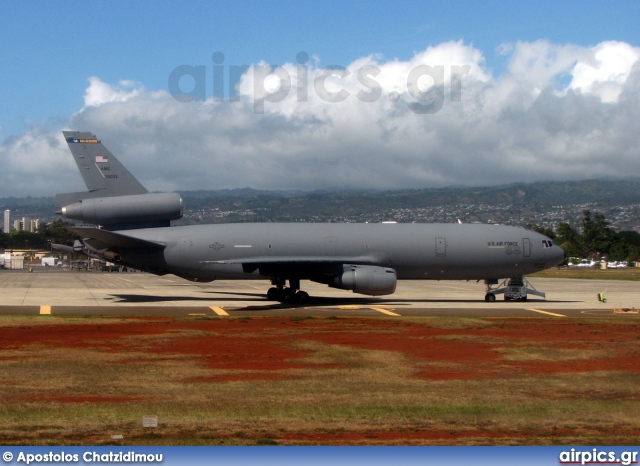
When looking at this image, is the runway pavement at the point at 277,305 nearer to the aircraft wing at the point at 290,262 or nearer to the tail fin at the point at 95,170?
the aircraft wing at the point at 290,262

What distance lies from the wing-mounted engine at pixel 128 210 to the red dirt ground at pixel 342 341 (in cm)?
1155

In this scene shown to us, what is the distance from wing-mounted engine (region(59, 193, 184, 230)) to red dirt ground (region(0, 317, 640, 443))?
37.9 ft

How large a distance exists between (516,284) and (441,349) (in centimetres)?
2157

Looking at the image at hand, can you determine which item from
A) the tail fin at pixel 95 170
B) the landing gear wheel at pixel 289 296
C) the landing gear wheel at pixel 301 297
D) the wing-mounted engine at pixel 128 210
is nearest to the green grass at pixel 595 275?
the landing gear wheel at pixel 301 297

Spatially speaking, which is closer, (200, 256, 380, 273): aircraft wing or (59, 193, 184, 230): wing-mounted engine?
(200, 256, 380, 273): aircraft wing

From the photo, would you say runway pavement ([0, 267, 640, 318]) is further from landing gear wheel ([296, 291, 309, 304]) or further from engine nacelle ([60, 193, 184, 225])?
engine nacelle ([60, 193, 184, 225])

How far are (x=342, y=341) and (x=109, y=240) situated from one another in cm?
1802

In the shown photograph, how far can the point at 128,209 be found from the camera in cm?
3844

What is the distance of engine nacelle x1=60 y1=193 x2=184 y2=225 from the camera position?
37688 mm

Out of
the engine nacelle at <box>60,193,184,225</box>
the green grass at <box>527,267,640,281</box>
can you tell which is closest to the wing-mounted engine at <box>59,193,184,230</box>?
the engine nacelle at <box>60,193,184,225</box>

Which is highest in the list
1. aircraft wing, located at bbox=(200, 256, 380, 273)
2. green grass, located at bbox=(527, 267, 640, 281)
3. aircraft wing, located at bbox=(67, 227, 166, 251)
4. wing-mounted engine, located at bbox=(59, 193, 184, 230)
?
wing-mounted engine, located at bbox=(59, 193, 184, 230)

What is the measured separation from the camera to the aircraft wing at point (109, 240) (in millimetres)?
35531

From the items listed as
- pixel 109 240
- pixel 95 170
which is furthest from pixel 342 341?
pixel 95 170

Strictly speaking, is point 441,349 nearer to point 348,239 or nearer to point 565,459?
point 565,459
